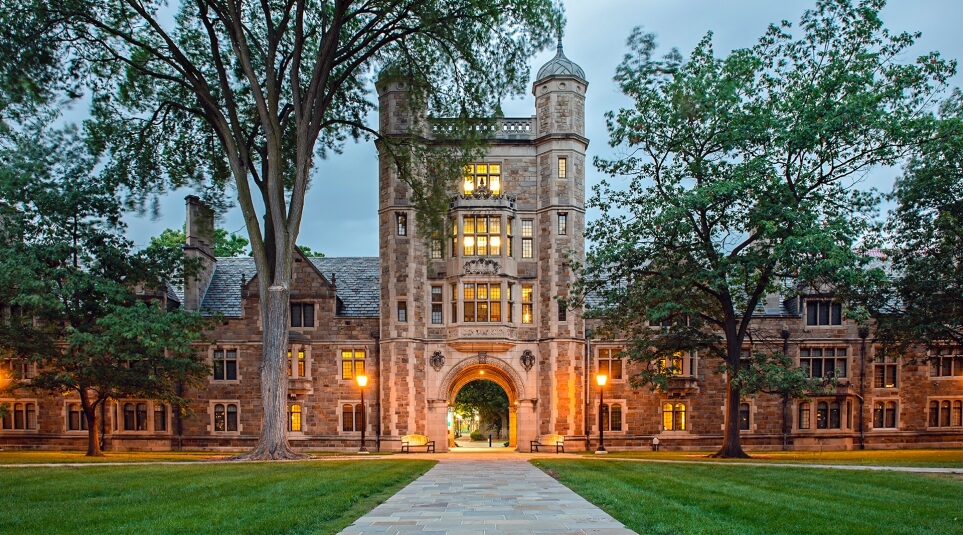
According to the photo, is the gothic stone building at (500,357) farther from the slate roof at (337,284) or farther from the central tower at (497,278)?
the slate roof at (337,284)

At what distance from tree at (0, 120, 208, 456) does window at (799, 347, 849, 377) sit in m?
25.8

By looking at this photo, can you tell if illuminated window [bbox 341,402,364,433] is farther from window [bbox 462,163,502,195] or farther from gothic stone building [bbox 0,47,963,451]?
window [bbox 462,163,502,195]

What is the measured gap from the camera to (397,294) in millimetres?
30469

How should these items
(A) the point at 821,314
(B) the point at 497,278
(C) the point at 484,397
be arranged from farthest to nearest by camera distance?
(C) the point at 484,397
(A) the point at 821,314
(B) the point at 497,278

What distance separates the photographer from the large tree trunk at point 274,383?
21.3 m

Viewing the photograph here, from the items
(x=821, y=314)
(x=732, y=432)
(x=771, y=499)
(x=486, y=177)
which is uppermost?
(x=486, y=177)

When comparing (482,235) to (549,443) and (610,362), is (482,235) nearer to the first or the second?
(610,362)

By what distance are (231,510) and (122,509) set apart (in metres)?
1.70

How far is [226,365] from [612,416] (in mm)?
17373

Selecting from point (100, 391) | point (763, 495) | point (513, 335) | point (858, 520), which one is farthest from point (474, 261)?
point (858, 520)

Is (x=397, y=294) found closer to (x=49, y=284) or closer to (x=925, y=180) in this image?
(x=49, y=284)

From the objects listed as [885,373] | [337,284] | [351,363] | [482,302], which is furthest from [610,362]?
[337,284]

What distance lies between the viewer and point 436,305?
102ft

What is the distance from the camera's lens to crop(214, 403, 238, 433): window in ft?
103
